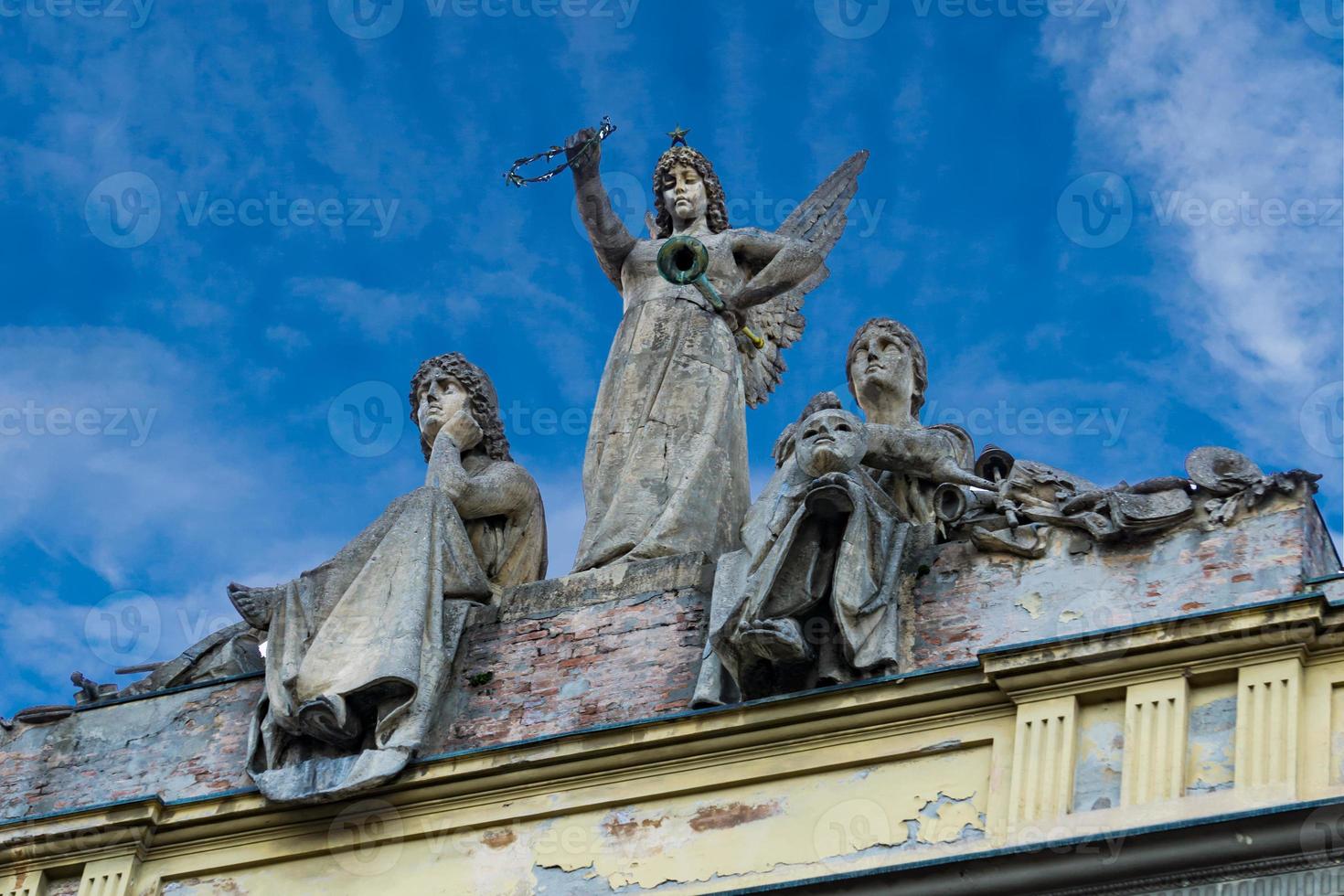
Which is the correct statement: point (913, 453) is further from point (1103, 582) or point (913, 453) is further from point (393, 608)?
point (393, 608)

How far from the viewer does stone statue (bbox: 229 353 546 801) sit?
591 inches

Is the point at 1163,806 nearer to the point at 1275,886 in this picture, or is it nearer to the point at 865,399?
the point at 1275,886

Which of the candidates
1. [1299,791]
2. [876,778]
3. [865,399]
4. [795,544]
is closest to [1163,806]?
[1299,791]

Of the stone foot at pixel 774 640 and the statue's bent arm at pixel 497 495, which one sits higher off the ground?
the statue's bent arm at pixel 497 495

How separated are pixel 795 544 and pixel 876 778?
1426mm

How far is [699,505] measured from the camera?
632 inches

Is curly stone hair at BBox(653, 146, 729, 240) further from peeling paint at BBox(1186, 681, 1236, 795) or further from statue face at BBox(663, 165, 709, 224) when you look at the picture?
peeling paint at BBox(1186, 681, 1236, 795)

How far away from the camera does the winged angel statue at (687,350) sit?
1609 cm

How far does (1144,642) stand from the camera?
13.4 meters

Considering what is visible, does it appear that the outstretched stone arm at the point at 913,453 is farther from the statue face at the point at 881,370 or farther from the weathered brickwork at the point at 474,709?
the weathered brickwork at the point at 474,709

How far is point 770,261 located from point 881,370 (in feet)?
5.53

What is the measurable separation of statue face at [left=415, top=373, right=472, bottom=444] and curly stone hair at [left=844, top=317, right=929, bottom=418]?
2290 millimetres

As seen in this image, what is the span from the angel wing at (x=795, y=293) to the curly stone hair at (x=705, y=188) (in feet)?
1.32

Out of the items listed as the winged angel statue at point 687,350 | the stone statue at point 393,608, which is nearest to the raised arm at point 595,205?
the winged angel statue at point 687,350
